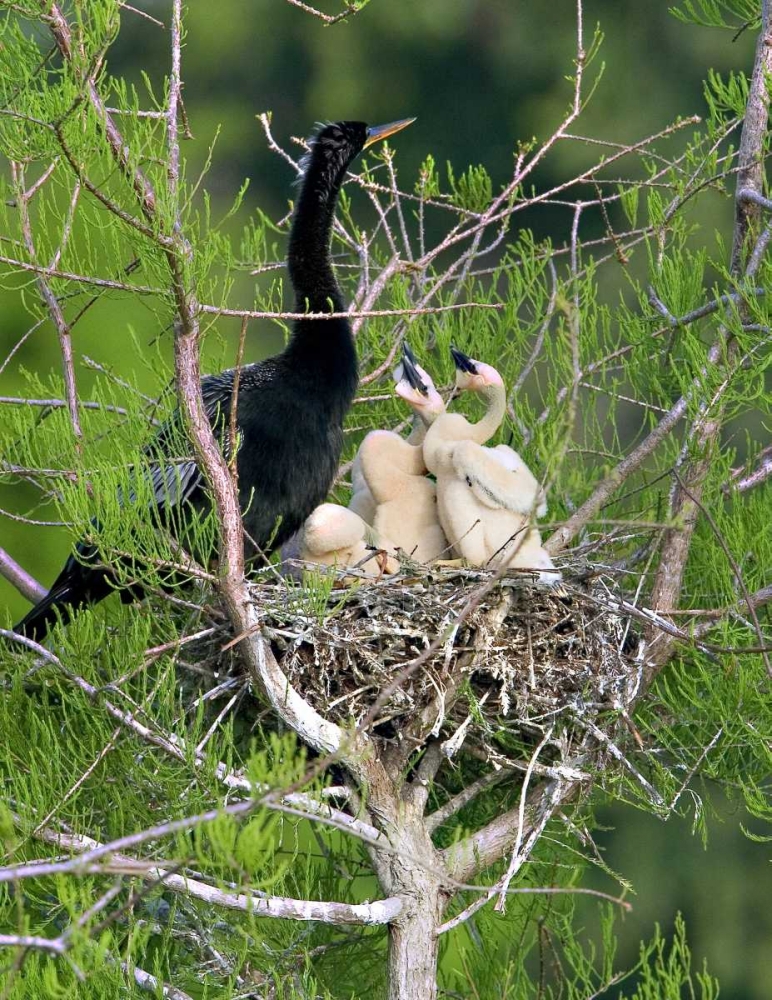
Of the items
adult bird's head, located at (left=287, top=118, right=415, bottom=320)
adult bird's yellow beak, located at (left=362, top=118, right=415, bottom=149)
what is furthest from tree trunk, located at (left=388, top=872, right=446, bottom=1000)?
adult bird's yellow beak, located at (left=362, top=118, right=415, bottom=149)

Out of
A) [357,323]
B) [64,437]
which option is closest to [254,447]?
[357,323]

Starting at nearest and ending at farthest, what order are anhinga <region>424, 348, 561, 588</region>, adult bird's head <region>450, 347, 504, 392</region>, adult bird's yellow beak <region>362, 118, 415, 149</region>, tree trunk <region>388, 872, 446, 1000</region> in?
tree trunk <region>388, 872, 446, 1000</region> → anhinga <region>424, 348, 561, 588</region> → adult bird's head <region>450, 347, 504, 392</region> → adult bird's yellow beak <region>362, 118, 415, 149</region>

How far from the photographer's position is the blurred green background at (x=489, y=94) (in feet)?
33.7

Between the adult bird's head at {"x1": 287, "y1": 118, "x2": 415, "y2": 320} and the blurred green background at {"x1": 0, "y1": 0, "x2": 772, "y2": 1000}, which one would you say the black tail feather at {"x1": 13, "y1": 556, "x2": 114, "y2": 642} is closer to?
the adult bird's head at {"x1": 287, "y1": 118, "x2": 415, "y2": 320}

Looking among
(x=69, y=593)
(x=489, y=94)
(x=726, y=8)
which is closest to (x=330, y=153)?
(x=726, y=8)

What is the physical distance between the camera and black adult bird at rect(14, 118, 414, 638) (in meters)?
3.08

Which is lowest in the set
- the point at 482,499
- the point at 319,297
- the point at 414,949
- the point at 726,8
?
the point at 414,949

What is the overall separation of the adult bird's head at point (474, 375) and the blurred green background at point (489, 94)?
6.41 metres

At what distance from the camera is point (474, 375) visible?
9.81 feet

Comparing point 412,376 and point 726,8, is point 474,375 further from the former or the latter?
point 726,8

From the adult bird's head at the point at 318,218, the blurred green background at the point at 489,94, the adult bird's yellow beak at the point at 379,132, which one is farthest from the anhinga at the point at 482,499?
the blurred green background at the point at 489,94

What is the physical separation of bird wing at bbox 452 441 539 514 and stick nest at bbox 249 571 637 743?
0.52ft

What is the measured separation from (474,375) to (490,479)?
0.25 meters

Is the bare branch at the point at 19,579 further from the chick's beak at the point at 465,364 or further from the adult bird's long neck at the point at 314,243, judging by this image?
the chick's beak at the point at 465,364
